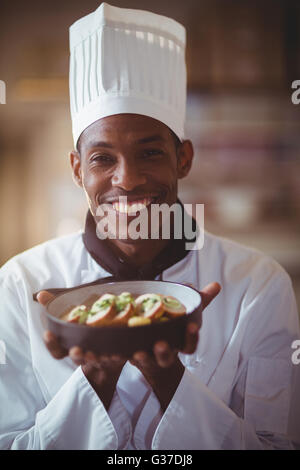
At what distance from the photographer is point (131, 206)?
2.66 feet

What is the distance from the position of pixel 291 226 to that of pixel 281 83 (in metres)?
A: 0.58

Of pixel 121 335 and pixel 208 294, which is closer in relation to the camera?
pixel 121 335

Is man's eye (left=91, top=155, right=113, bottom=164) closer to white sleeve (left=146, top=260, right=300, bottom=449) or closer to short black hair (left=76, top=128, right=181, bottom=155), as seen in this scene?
short black hair (left=76, top=128, right=181, bottom=155)

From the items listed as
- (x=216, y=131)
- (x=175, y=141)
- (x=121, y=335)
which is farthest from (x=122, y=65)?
(x=216, y=131)

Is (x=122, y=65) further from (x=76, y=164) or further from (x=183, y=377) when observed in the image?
(x=183, y=377)

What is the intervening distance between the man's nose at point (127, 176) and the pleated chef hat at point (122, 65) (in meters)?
0.11

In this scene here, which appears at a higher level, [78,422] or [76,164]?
[76,164]

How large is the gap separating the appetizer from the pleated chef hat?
1.21ft

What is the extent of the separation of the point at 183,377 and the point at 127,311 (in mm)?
189

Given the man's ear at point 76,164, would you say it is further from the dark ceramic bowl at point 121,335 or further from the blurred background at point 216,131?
the blurred background at point 216,131

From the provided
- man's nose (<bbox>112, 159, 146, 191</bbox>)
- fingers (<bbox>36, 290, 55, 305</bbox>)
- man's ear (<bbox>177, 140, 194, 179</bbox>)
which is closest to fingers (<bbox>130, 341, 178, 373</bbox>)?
fingers (<bbox>36, 290, 55, 305</bbox>)

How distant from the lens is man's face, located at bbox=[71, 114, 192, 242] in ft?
2.51

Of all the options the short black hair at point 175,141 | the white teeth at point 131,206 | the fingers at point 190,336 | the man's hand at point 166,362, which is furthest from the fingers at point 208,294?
the short black hair at point 175,141

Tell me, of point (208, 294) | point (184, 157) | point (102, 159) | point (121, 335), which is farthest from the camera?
point (184, 157)
